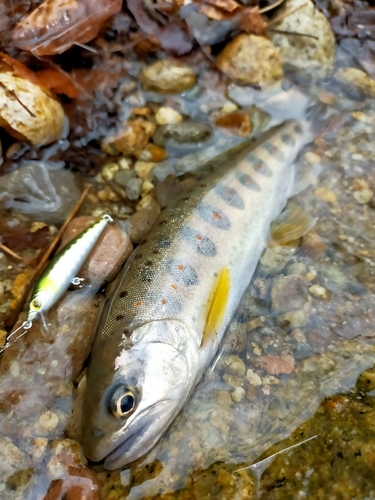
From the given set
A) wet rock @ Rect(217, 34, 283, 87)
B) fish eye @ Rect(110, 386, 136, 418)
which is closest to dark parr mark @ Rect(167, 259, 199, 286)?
fish eye @ Rect(110, 386, 136, 418)

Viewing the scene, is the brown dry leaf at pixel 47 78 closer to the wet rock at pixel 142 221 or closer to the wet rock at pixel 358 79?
the wet rock at pixel 142 221

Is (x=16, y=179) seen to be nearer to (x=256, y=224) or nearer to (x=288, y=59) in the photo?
(x=256, y=224)

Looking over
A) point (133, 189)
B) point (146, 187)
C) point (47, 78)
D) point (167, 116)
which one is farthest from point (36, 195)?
point (167, 116)

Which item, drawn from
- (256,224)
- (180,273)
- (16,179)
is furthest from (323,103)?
(16,179)

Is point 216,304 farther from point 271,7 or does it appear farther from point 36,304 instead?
point 271,7

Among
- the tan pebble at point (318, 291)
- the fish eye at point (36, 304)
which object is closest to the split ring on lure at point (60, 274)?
the fish eye at point (36, 304)

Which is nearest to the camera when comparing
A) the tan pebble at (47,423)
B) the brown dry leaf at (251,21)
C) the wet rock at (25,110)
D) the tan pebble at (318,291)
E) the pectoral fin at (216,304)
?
the tan pebble at (47,423)
